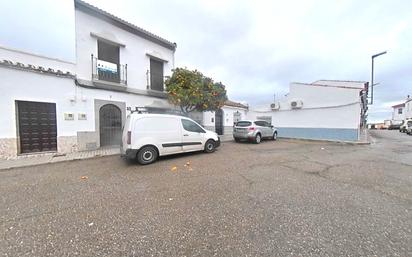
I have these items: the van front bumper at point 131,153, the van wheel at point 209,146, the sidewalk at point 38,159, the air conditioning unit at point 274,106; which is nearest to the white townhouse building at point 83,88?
the sidewalk at point 38,159

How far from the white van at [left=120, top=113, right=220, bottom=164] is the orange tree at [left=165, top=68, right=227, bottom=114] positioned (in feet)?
7.43

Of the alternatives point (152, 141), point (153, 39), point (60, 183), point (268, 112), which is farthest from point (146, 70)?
point (268, 112)

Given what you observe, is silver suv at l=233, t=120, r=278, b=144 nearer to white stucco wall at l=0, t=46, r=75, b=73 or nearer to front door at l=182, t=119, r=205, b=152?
front door at l=182, t=119, r=205, b=152

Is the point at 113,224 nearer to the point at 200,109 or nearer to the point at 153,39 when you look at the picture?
the point at 200,109

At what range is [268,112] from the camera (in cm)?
1822

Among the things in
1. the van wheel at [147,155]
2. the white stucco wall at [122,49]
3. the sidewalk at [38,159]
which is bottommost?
the sidewalk at [38,159]

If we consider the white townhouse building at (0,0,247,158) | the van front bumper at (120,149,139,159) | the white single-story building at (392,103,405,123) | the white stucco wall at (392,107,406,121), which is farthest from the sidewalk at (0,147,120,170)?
the white stucco wall at (392,107,406,121)

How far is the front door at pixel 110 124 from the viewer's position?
931 centimetres

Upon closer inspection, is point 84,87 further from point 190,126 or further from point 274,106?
point 274,106

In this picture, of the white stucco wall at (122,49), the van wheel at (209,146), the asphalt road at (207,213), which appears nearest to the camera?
the asphalt road at (207,213)

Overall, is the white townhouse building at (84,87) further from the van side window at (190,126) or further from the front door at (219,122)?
the front door at (219,122)

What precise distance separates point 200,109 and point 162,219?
8323mm

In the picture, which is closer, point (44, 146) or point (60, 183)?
point (60, 183)

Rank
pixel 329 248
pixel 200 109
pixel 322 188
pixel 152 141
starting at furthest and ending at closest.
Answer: pixel 200 109 < pixel 152 141 < pixel 322 188 < pixel 329 248
